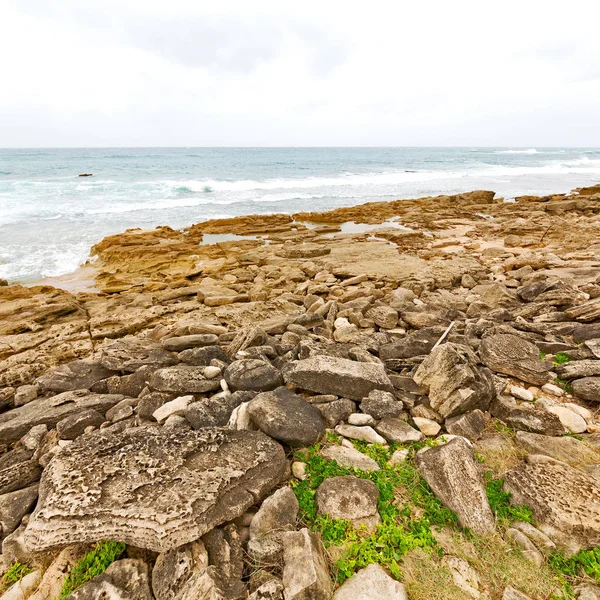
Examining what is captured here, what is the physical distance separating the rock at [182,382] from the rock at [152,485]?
0.79 metres

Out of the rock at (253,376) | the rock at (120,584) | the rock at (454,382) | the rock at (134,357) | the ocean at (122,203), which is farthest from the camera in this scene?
the ocean at (122,203)

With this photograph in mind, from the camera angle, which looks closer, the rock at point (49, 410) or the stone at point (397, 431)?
the stone at point (397, 431)

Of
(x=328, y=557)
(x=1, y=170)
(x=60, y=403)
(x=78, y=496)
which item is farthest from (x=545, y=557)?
(x=1, y=170)

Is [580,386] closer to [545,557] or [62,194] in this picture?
[545,557]

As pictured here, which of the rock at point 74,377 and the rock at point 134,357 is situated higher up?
the rock at point 134,357

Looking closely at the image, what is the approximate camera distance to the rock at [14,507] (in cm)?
276

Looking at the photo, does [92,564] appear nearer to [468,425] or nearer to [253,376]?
[253,376]

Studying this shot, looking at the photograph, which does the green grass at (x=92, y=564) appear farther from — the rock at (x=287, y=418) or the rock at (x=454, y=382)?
the rock at (x=454, y=382)

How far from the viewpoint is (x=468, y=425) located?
3336mm

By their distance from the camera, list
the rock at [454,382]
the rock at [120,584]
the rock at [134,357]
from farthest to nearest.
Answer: the rock at [134,357], the rock at [454,382], the rock at [120,584]

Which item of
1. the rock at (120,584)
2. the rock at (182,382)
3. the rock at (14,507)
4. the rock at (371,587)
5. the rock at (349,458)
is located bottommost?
the rock at (14,507)

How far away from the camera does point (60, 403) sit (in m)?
4.09

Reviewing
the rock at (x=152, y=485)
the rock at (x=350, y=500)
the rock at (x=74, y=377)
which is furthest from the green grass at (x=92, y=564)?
the rock at (x=74, y=377)

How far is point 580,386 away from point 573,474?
149 centimetres
